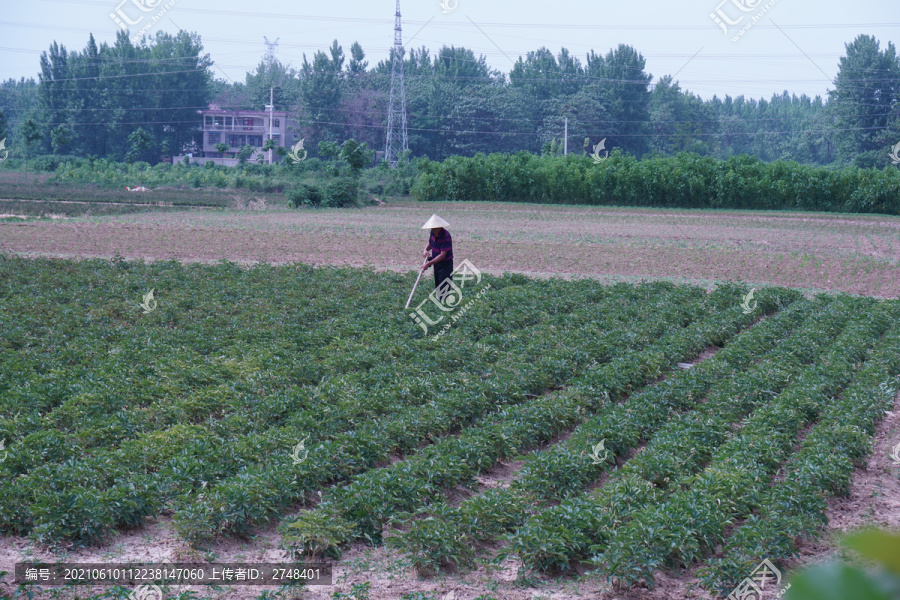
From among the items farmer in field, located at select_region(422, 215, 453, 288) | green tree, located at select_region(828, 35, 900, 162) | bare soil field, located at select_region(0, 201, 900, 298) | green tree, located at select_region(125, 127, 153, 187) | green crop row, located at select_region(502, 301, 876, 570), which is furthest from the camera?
green tree, located at select_region(828, 35, 900, 162)

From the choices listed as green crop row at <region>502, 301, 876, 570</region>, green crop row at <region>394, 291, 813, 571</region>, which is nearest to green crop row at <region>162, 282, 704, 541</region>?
green crop row at <region>394, 291, 813, 571</region>

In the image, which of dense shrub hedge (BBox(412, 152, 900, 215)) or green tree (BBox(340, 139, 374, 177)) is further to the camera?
green tree (BBox(340, 139, 374, 177))

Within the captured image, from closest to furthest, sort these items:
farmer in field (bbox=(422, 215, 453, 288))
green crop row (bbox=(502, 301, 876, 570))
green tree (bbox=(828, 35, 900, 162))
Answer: green crop row (bbox=(502, 301, 876, 570)) → farmer in field (bbox=(422, 215, 453, 288)) → green tree (bbox=(828, 35, 900, 162))

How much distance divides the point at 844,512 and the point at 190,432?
6.32 m

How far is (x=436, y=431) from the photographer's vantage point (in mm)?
8672

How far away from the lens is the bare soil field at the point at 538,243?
74.2ft

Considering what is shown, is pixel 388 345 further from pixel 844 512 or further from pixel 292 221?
pixel 292 221

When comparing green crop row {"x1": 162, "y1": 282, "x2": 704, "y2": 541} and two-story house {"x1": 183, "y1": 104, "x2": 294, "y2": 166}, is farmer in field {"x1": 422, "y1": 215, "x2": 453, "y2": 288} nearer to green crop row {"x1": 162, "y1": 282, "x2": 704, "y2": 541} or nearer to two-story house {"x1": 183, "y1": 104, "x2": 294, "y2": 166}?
green crop row {"x1": 162, "y1": 282, "x2": 704, "y2": 541}

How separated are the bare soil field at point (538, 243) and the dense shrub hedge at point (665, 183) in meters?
5.33

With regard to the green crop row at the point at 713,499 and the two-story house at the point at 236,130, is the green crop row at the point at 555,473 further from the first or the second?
the two-story house at the point at 236,130

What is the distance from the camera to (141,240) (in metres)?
26.2

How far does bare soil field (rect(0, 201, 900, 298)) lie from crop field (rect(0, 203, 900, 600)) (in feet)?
16.5

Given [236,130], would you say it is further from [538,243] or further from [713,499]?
[713,499]

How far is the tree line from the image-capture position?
74.7m
